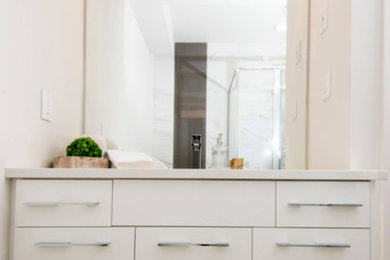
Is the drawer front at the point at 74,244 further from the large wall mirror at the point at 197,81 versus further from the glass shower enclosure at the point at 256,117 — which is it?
the glass shower enclosure at the point at 256,117

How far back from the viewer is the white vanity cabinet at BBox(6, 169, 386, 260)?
3.80 feet

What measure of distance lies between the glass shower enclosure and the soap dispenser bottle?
30 mm

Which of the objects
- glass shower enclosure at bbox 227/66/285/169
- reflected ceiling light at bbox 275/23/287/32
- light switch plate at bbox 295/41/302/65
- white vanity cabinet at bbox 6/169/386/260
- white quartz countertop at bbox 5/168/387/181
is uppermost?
reflected ceiling light at bbox 275/23/287/32

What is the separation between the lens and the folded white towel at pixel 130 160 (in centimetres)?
153

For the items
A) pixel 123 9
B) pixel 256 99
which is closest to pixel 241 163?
pixel 256 99

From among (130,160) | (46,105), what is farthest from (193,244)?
(46,105)

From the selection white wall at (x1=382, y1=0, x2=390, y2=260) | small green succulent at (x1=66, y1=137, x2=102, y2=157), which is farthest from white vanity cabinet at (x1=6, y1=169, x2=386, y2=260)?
small green succulent at (x1=66, y1=137, x2=102, y2=157)

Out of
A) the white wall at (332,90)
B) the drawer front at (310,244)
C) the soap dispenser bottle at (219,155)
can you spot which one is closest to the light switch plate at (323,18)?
the white wall at (332,90)

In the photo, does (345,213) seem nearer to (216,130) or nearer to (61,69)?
(216,130)

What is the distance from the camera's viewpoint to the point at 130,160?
5.16 feet

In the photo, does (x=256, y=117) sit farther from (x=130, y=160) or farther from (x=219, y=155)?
(x=130, y=160)

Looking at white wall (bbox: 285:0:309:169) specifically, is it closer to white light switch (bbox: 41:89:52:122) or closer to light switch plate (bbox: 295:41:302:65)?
light switch plate (bbox: 295:41:302:65)

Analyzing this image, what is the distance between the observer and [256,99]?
1796 millimetres

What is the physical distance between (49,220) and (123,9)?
1159mm
